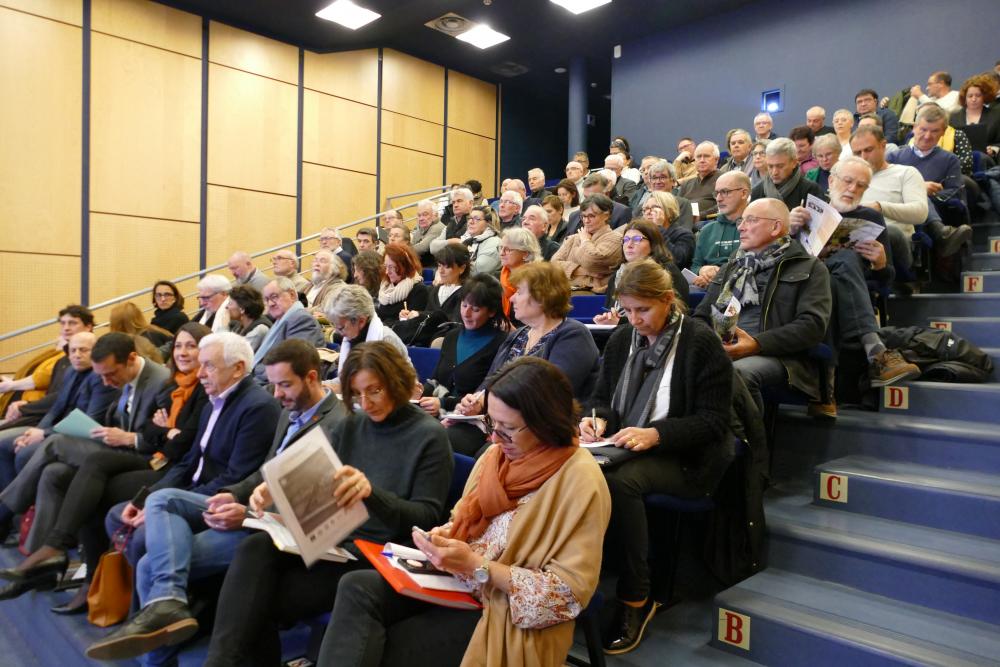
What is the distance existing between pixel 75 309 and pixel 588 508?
3.65m

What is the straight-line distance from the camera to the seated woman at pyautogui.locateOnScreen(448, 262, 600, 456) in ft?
7.48

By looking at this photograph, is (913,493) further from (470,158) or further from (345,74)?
(470,158)

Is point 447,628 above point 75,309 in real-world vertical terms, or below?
below

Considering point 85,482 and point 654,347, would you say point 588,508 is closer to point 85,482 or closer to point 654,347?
point 654,347

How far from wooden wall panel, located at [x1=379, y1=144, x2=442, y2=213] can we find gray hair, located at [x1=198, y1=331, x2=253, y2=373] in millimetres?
6595

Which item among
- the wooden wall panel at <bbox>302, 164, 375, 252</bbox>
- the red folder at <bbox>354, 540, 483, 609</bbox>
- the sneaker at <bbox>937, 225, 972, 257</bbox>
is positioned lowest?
the red folder at <bbox>354, 540, 483, 609</bbox>

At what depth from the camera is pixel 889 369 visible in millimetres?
2520

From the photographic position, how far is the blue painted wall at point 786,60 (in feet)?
20.5

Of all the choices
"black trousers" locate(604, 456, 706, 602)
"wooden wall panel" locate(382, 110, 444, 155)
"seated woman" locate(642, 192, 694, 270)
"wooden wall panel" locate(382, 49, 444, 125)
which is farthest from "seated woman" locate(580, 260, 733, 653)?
"wooden wall panel" locate(382, 49, 444, 125)

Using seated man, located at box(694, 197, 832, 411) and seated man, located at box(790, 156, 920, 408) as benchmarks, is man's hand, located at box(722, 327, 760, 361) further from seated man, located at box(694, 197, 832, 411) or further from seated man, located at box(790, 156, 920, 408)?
seated man, located at box(790, 156, 920, 408)

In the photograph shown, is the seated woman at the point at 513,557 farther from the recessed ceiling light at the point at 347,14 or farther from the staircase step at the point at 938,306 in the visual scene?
the recessed ceiling light at the point at 347,14

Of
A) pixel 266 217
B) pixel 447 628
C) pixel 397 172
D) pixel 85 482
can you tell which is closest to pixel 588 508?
pixel 447 628

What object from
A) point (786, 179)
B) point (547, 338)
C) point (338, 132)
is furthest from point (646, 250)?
point (338, 132)

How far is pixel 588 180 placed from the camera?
4.86 m
